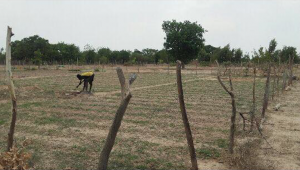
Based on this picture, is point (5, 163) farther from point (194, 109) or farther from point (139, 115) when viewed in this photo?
point (194, 109)

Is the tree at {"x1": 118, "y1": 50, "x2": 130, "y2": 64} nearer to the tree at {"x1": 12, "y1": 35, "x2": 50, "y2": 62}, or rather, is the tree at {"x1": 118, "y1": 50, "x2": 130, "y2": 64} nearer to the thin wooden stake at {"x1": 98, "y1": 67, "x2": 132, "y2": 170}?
the tree at {"x1": 12, "y1": 35, "x2": 50, "y2": 62}

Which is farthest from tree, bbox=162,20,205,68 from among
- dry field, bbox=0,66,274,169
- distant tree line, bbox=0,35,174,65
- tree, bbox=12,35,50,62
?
dry field, bbox=0,66,274,169

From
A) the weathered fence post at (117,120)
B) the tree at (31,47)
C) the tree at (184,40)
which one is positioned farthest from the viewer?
the tree at (31,47)

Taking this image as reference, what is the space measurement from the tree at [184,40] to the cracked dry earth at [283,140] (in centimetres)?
3464

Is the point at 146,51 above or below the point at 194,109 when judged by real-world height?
above

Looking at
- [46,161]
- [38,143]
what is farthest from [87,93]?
[46,161]

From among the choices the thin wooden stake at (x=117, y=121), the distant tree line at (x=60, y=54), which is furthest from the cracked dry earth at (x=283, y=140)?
the distant tree line at (x=60, y=54)

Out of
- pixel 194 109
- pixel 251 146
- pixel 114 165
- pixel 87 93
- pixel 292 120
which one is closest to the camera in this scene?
pixel 114 165

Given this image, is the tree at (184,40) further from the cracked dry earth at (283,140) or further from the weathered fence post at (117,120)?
the weathered fence post at (117,120)

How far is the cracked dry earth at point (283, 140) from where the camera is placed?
5.21 metres

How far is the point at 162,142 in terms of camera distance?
623cm

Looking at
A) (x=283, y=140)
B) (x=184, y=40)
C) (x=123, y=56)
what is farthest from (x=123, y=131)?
(x=123, y=56)

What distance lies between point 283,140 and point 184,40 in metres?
38.1

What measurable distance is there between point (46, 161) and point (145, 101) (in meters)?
7.06
